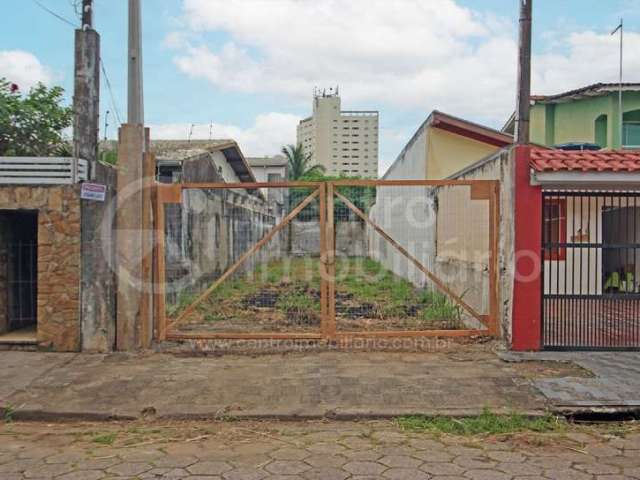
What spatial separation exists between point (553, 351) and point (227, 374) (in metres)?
4.03

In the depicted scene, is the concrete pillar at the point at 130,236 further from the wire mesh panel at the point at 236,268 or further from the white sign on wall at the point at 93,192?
the wire mesh panel at the point at 236,268

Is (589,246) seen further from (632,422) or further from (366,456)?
(366,456)

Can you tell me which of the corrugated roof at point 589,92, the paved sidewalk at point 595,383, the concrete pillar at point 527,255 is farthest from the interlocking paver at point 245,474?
the corrugated roof at point 589,92

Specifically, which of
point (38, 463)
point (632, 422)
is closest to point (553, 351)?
point (632, 422)

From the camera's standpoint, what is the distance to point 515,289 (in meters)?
7.71

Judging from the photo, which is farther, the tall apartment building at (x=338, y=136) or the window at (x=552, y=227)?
the tall apartment building at (x=338, y=136)

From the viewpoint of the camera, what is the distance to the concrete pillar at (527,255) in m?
7.67

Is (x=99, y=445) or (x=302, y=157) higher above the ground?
(x=302, y=157)

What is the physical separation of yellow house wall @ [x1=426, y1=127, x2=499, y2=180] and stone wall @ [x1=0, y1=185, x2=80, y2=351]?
31.9ft

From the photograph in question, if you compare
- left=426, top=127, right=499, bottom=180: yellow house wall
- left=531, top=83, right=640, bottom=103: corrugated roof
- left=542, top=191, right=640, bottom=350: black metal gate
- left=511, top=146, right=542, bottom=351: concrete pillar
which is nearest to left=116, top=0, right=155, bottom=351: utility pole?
left=511, top=146, right=542, bottom=351: concrete pillar

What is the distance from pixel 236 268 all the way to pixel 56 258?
7.42ft

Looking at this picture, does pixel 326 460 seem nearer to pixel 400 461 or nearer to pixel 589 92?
pixel 400 461

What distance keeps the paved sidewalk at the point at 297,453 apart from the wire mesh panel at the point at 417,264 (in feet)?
10.4

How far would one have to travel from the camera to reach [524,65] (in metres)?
8.29
